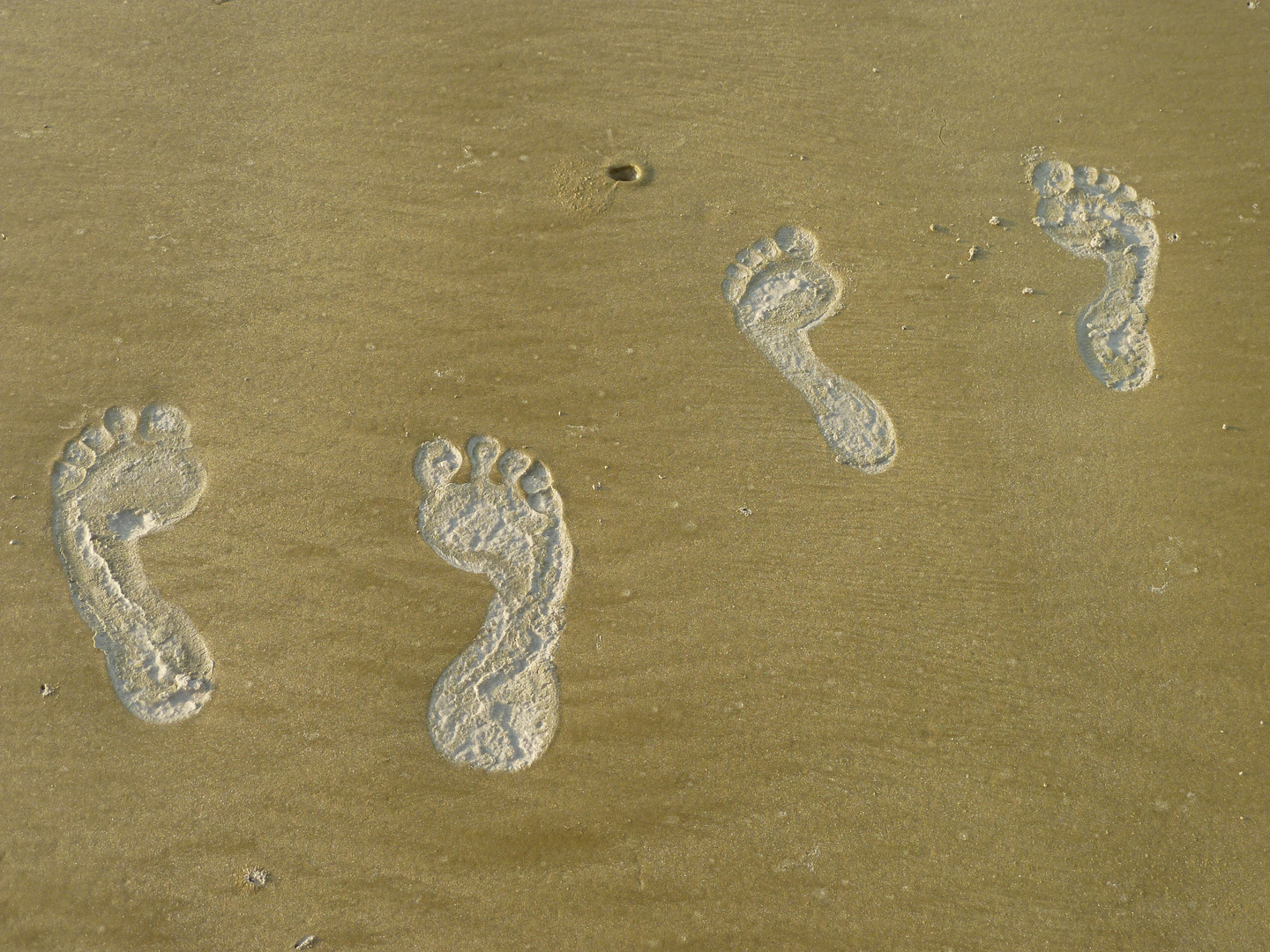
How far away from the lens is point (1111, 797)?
2547 mm

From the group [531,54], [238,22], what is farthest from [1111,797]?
[238,22]

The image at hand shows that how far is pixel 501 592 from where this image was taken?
2.65 meters

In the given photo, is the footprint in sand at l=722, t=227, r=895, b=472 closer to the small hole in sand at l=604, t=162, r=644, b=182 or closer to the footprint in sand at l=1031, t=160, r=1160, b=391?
the small hole in sand at l=604, t=162, r=644, b=182

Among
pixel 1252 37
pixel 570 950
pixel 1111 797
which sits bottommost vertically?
pixel 570 950

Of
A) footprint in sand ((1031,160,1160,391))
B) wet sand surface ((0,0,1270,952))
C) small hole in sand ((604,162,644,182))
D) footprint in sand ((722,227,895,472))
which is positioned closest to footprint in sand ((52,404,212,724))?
wet sand surface ((0,0,1270,952))

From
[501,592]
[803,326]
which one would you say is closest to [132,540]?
[501,592]

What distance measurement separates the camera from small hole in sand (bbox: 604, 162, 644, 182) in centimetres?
A: 303

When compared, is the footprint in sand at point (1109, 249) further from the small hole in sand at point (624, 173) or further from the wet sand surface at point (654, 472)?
the small hole in sand at point (624, 173)

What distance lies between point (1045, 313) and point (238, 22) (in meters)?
3.68

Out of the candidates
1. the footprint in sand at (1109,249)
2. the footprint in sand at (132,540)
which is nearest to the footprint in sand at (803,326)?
the footprint in sand at (1109,249)

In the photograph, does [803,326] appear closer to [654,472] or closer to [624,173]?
[654,472]

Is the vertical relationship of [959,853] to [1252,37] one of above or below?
below

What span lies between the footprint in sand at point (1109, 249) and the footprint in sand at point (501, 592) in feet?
7.51

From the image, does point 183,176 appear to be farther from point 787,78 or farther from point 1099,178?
point 1099,178
